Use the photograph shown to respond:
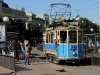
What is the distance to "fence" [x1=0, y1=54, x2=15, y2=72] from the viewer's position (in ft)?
55.8

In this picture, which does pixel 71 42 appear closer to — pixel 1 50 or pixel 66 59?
pixel 66 59

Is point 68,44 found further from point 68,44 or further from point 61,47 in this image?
point 61,47

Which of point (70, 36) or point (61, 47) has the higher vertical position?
point (70, 36)

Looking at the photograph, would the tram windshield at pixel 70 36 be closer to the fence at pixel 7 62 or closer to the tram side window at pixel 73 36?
the tram side window at pixel 73 36

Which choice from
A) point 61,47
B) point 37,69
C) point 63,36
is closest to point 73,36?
point 63,36

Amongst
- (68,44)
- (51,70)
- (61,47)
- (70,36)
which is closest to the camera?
(51,70)

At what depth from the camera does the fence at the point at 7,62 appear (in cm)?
1702

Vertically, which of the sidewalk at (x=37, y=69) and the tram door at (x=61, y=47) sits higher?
the tram door at (x=61, y=47)

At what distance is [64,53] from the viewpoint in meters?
22.0

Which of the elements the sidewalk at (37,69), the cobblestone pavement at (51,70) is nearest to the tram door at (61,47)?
the sidewalk at (37,69)

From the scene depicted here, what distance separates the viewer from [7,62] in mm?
18188

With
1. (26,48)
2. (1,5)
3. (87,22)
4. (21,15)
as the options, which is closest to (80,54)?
(26,48)

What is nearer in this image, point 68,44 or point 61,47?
point 68,44

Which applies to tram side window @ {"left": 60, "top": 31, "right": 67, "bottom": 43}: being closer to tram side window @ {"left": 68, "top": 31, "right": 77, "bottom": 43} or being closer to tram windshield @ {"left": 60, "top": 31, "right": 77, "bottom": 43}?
tram windshield @ {"left": 60, "top": 31, "right": 77, "bottom": 43}
